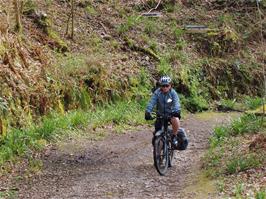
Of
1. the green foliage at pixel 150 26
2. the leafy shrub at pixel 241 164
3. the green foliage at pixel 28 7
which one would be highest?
the green foliage at pixel 28 7

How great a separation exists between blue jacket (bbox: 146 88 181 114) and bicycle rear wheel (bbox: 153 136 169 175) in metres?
0.58

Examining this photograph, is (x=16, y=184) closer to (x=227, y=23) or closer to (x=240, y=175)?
(x=240, y=175)

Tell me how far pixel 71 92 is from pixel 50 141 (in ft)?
9.42

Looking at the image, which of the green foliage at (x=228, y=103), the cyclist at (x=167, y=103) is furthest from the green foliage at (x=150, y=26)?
the cyclist at (x=167, y=103)

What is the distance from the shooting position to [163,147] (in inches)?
379

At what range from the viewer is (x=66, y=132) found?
1240 centimetres

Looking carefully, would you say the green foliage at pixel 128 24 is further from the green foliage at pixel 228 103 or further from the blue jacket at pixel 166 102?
the blue jacket at pixel 166 102

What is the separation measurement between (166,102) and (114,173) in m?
1.67

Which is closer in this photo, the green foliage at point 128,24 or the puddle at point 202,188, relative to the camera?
the puddle at point 202,188

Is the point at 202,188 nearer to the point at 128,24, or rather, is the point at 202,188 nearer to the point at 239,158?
the point at 239,158

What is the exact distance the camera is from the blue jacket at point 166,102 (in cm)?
975

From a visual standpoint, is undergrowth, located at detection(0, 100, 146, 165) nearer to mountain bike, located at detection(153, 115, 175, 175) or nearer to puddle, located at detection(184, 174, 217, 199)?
mountain bike, located at detection(153, 115, 175, 175)

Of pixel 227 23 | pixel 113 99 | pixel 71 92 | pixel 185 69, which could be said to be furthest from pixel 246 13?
pixel 71 92

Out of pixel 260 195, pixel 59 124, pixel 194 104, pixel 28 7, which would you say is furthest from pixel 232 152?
pixel 28 7
